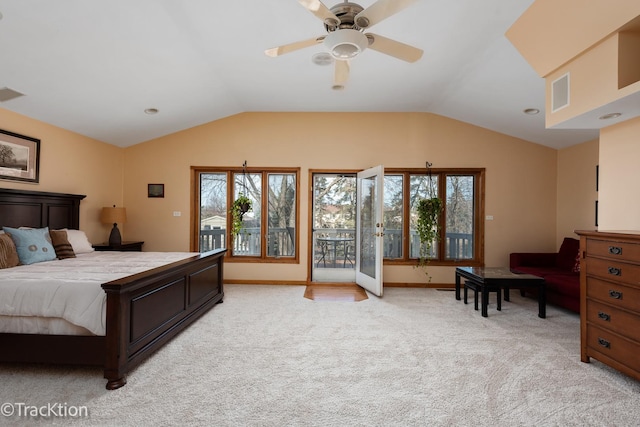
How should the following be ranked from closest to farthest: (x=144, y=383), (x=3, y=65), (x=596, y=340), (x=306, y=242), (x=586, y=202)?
(x=144, y=383), (x=596, y=340), (x=3, y=65), (x=586, y=202), (x=306, y=242)

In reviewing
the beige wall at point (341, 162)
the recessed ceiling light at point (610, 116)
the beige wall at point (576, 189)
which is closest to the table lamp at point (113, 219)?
the beige wall at point (341, 162)

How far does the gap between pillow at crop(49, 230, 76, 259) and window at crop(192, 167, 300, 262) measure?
81.3 inches

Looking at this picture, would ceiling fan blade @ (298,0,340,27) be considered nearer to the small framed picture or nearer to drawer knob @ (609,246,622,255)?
drawer knob @ (609,246,622,255)

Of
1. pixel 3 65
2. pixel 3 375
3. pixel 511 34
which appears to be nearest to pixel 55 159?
pixel 3 65

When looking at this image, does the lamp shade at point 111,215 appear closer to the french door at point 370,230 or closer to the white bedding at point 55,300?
the white bedding at point 55,300

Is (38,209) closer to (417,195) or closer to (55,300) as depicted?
(55,300)

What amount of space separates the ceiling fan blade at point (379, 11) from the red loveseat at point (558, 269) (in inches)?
150

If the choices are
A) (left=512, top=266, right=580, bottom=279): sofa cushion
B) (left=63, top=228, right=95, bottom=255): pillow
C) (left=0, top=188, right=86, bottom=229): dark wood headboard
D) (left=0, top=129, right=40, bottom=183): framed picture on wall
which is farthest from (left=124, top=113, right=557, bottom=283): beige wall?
(left=0, top=129, right=40, bottom=183): framed picture on wall

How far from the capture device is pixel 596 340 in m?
2.54

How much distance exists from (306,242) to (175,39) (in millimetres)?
3478

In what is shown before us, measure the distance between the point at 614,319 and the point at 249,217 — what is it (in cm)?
486

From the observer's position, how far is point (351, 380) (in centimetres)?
235

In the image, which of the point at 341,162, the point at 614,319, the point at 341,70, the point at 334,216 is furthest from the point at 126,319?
the point at 334,216

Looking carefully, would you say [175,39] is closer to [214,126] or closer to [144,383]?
[214,126]
